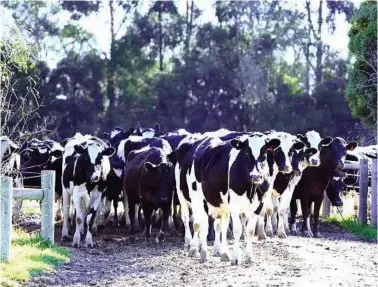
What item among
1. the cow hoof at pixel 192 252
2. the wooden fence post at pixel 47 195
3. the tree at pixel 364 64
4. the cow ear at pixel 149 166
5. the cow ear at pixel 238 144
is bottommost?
the cow hoof at pixel 192 252

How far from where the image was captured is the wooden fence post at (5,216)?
404 inches

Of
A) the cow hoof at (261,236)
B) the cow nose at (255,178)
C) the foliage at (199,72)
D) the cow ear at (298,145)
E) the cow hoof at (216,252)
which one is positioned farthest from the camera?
the foliage at (199,72)

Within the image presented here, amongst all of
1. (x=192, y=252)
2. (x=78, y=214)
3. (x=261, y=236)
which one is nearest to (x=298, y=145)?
(x=261, y=236)

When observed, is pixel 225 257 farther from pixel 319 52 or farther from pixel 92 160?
pixel 319 52

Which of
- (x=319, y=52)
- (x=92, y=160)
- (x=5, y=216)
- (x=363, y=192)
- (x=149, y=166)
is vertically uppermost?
(x=319, y=52)

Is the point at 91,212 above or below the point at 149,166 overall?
below

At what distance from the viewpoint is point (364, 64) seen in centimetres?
2166

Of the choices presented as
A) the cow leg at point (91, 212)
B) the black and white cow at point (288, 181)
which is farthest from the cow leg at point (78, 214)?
the black and white cow at point (288, 181)

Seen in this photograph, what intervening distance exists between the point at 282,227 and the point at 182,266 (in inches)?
175

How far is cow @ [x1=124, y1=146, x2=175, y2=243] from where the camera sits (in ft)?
49.9

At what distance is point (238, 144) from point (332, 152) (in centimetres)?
622

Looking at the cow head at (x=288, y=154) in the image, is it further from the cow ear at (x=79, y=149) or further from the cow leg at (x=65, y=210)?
the cow leg at (x=65, y=210)

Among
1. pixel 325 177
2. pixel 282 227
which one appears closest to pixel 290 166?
pixel 282 227

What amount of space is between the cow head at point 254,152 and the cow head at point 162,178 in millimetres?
3323
